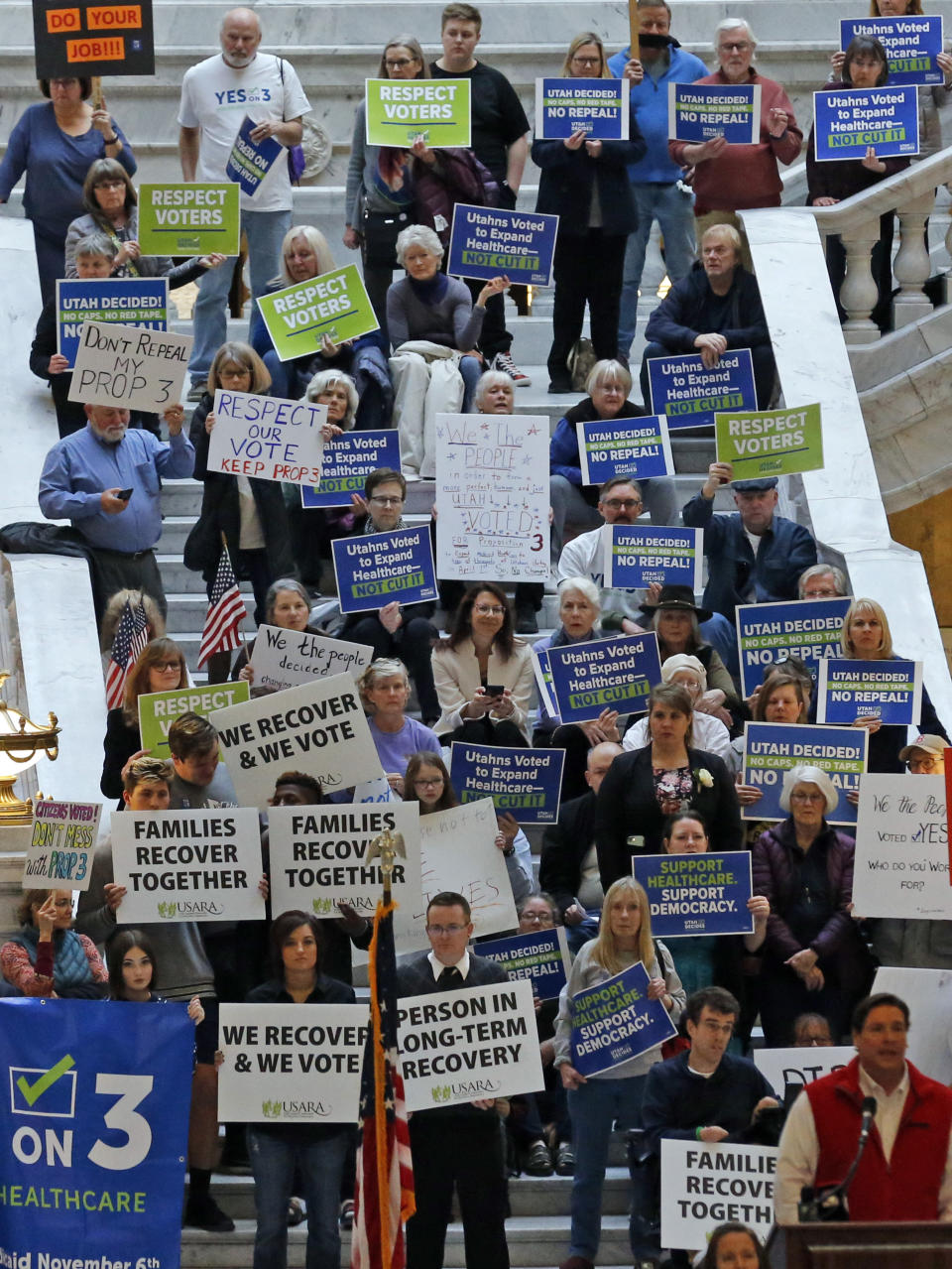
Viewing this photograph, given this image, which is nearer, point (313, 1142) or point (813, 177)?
point (313, 1142)

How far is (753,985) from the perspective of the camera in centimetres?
1101

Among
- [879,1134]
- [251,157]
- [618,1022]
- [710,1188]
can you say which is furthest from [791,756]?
[251,157]

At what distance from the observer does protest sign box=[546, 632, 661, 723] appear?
1176 cm

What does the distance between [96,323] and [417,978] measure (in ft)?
13.6

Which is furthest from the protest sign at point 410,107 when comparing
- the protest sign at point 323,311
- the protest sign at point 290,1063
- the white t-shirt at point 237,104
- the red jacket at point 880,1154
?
the red jacket at point 880,1154

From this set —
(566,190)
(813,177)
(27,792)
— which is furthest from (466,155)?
(27,792)

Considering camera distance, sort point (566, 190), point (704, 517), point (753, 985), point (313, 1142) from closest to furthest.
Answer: point (313, 1142) < point (753, 985) < point (704, 517) < point (566, 190)

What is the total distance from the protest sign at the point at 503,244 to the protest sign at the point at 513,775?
155 inches

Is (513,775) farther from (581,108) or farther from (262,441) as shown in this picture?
(581,108)

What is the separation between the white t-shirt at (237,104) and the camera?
15742 mm

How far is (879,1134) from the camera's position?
28.0 ft

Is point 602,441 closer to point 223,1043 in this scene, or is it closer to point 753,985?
point 753,985

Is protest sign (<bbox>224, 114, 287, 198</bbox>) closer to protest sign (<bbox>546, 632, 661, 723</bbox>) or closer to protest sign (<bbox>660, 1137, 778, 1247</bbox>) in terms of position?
protest sign (<bbox>546, 632, 661, 723</bbox>)

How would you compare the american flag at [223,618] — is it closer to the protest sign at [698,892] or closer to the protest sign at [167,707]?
the protest sign at [167,707]
